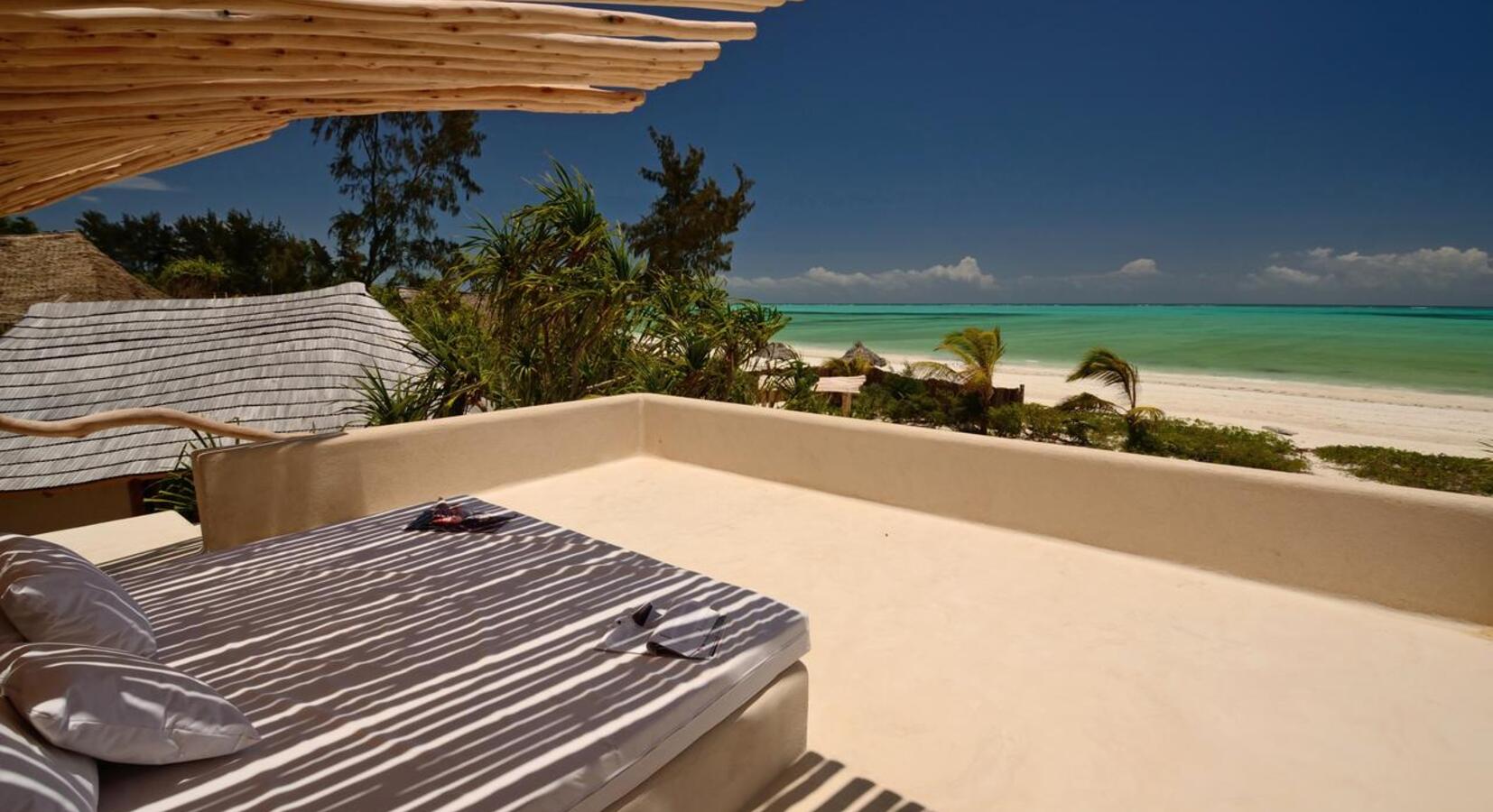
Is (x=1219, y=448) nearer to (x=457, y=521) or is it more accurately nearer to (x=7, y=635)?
(x=457, y=521)

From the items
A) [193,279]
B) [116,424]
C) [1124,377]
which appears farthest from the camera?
[193,279]

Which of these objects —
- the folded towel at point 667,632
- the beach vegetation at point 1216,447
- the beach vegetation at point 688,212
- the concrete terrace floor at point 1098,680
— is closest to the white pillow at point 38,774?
the folded towel at point 667,632

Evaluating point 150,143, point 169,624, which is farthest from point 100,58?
point 169,624

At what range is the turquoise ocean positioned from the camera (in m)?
26.1

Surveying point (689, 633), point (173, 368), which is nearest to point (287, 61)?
point (689, 633)

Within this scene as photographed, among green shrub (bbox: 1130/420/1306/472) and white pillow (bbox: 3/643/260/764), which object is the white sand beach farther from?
white pillow (bbox: 3/643/260/764)

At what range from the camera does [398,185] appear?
82.0 feet

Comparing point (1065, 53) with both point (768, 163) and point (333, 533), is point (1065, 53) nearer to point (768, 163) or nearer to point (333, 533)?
point (768, 163)

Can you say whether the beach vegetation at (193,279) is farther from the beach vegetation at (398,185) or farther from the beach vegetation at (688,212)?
the beach vegetation at (688,212)

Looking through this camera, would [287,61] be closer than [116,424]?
Yes

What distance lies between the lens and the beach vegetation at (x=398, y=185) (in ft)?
79.8

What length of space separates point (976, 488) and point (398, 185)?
26.2m

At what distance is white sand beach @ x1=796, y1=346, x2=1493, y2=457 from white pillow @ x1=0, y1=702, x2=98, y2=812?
17.9m

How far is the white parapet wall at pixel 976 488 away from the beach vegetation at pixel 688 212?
63.9 ft
